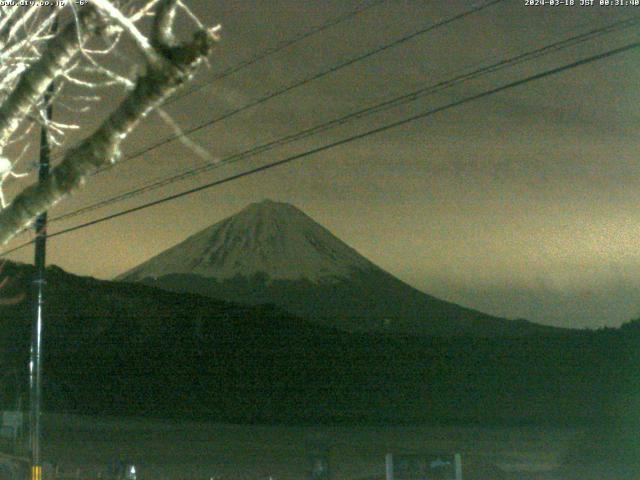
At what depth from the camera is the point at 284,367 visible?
10906 centimetres

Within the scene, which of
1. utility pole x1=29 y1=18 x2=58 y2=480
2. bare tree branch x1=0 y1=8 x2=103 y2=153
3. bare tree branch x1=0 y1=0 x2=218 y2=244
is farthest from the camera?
utility pole x1=29 y1=18 x2=58 y2=480

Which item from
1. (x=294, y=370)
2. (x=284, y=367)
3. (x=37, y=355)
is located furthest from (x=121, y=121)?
(x=284, y=367)

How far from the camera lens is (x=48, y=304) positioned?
312ft

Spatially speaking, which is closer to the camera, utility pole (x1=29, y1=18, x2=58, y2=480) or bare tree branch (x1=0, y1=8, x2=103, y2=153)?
bare tree branch (x1=0, y1=8, x2=103, y2=153)

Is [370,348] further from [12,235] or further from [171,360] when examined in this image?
[12,235]

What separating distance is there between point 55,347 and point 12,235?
94191 mm

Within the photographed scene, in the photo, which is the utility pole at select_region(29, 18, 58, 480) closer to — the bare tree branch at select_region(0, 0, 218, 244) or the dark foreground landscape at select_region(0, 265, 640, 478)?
the bare tree branch at select_region(0, 0, 218, 244)

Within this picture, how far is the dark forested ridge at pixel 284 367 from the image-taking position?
80.3 metres

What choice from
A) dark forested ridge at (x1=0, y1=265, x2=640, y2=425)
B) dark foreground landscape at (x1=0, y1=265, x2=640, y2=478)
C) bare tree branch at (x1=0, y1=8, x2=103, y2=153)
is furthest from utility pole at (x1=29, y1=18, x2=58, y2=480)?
dark forested ridge at (x1=0, y1=265, x2=640, y2=425)

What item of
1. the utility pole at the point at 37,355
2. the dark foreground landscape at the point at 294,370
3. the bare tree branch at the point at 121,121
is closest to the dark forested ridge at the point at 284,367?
the dark foreground landscape at the point at 294,370

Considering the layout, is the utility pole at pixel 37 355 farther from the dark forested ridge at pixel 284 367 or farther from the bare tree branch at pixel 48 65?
the dark forested ridge at pixel 284 367

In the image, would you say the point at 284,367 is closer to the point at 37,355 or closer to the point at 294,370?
the point at 294,370

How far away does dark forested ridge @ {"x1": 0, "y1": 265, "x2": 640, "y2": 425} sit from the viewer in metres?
80.3

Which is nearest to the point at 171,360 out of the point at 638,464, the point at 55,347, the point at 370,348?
the point at 55,347
